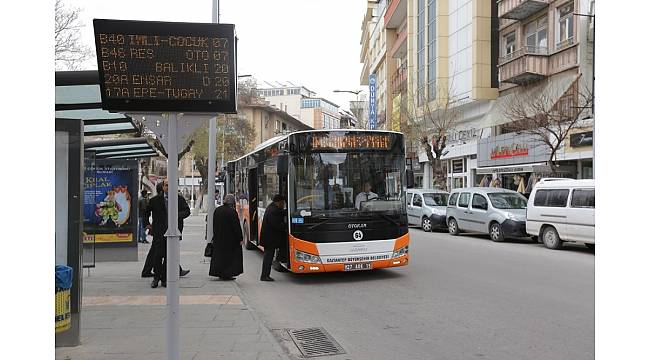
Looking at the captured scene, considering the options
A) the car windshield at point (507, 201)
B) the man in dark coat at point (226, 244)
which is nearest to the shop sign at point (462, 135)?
the car windshield at point (507, 201)

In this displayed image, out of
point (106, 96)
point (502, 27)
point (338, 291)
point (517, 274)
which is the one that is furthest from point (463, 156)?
point (106, 96)

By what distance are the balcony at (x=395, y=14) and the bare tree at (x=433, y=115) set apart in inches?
623

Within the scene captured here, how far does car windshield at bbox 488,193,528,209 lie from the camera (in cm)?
1872

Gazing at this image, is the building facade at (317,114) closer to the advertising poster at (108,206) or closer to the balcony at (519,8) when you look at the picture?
the balcony at (519,8)

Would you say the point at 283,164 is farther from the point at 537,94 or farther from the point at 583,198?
the point at 537,94

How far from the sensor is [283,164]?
1043 cm

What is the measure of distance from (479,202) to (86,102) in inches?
577

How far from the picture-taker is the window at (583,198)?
14.4 meters

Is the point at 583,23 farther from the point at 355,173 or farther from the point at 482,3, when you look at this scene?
the point at 355,173

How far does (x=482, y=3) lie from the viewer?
3347cm

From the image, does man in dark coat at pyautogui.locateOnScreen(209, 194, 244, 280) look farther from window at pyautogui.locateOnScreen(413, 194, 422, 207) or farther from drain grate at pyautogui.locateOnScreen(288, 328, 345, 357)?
window at pyautogui.locateOnScreen(413, 194, 422, 207)

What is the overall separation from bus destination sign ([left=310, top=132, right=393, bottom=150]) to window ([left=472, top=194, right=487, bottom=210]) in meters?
9.44

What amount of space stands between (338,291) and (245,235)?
7439mm

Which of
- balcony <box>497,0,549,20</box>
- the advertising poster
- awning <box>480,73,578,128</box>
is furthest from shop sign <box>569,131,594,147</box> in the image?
the advertising poster
